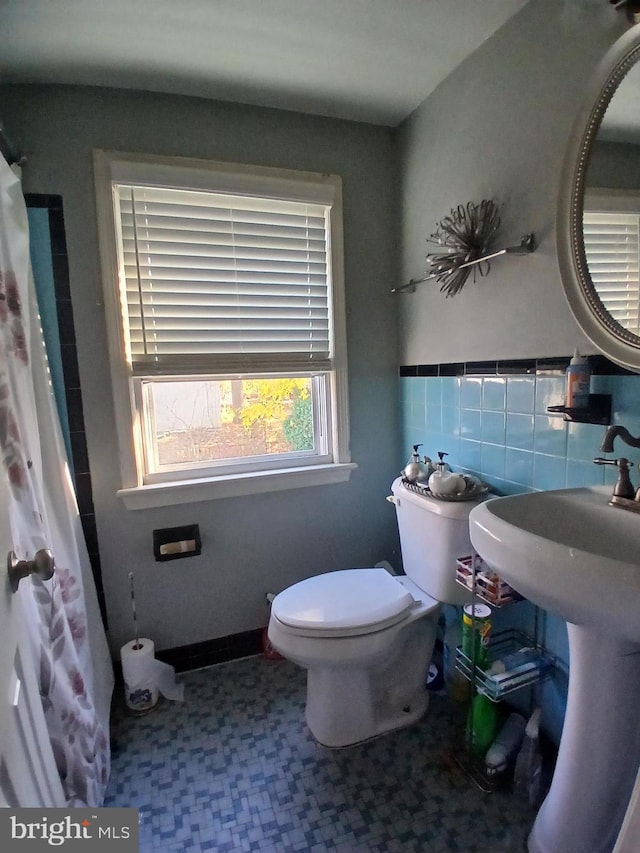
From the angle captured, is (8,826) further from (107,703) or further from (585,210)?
(585,210)

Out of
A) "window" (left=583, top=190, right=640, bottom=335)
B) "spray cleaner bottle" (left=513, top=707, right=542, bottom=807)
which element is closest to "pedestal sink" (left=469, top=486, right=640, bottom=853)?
"spray cleaner bottle" (left=513, top=707, right=542, bottom=807)

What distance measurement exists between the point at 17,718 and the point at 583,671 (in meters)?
1.11

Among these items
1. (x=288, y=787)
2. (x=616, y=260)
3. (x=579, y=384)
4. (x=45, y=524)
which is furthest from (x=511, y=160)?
(x=288, y=787)

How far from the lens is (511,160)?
133 centimetres

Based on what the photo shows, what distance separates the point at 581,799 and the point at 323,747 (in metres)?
0.76

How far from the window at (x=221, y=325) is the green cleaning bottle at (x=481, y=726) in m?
0.96

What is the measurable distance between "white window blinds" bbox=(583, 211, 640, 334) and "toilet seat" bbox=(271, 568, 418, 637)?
100 centimetres

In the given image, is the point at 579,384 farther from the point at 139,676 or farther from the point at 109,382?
the point at 139,676

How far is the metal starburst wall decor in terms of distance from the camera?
4.64ft

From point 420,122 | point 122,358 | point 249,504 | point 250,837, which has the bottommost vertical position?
point 250,837

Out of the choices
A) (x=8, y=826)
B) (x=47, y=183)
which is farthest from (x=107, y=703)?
(x=47, y=183)

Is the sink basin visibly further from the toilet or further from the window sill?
the window sill

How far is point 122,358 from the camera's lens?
1.62 meters

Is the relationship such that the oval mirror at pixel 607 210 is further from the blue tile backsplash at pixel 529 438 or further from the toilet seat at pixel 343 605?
the toilet seat at pixel 343 605
